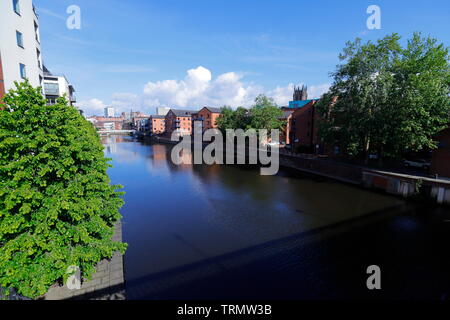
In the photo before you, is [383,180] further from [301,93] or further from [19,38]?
[301,93]

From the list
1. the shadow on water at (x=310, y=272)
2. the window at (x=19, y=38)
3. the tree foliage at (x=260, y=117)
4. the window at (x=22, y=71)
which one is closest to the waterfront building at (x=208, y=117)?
the tree foliage at (x=260, y=117)

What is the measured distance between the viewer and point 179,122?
309ft

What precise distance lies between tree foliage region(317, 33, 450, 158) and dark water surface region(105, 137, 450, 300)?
257 inches

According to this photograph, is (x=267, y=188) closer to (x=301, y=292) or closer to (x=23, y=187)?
(x=301, y=292)

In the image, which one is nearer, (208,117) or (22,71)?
(22,71)

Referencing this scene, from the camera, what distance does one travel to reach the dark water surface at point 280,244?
30.7ft

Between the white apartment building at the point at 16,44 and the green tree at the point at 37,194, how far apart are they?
415 inches

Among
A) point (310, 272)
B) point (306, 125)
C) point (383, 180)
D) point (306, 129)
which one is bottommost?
point (310, 272)

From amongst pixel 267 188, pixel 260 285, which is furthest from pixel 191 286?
pixel 267 188

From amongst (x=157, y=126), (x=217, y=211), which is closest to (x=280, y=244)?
(x=217, y=211)

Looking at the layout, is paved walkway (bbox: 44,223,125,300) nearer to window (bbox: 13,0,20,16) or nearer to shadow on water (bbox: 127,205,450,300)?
shadow on water (bbox: 127,205,450,300)

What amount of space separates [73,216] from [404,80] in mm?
29191

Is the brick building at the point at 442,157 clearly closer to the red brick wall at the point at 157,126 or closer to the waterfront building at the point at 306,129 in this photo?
the waterfront building at the point at 306,129

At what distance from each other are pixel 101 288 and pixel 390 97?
27.7m
